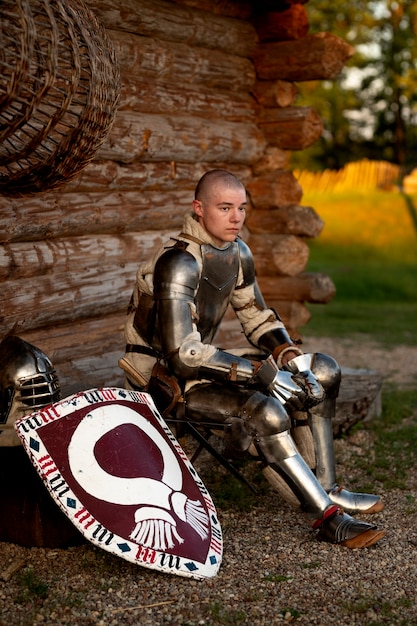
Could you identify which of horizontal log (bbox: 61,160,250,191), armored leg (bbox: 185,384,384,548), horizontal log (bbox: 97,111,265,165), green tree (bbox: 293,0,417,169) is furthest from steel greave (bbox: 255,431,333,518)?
green tree (bbox: 293,0,417,169)

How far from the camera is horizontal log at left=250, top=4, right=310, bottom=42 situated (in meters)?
7.08

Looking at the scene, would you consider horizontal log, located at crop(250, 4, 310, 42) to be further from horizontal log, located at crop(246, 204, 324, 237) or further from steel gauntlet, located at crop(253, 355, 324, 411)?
steel gauntlet, located at crop(253, 355, 324, 411)

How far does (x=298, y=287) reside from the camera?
294 inches

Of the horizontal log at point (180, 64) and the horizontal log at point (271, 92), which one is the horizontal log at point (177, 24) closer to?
the horizontal log at point (180, 64)

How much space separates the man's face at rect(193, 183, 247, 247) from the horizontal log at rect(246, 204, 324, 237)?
2872mm

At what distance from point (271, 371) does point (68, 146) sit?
4.28 ft

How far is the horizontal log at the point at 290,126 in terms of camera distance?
7195mm

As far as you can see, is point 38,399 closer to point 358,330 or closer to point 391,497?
point 391,497

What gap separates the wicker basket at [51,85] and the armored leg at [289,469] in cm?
129

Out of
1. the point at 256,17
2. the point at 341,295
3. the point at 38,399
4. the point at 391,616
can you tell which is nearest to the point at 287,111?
the point at 256,17

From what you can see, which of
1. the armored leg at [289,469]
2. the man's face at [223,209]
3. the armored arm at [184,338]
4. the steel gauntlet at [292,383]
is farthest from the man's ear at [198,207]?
the armored leg at [289,469]

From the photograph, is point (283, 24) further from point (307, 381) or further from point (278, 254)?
point (307, 381)

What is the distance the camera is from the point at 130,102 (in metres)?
5.96

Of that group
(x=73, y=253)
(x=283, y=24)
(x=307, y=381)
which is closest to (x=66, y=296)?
(x=73, y=253)
